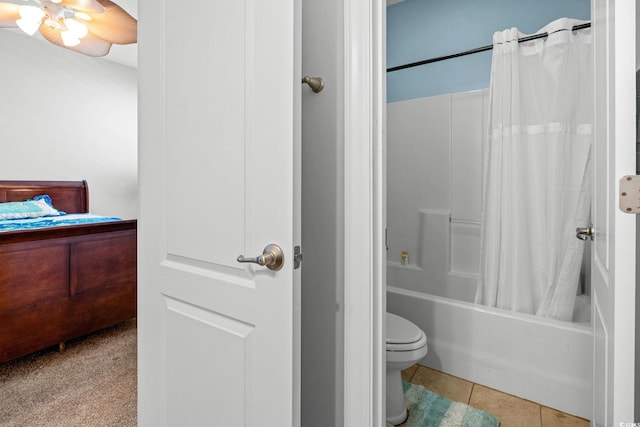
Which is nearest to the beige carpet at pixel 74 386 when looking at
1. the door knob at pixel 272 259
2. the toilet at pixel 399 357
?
the toilet at pixel 399 357

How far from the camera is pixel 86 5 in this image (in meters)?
2.11

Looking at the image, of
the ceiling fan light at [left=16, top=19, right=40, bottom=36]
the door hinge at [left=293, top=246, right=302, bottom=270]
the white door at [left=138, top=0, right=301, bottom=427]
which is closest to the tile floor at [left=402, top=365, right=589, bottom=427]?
the white door at [left=138, top=0, right=301, bottom=427]

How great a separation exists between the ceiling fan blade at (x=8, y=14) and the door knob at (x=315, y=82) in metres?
2.29

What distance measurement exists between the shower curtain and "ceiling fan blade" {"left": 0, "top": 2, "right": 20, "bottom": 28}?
295 cm

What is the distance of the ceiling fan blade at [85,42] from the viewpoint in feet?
8.15

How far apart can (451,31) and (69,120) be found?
389 centimetres

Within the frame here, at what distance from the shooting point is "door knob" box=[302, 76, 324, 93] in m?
1.05

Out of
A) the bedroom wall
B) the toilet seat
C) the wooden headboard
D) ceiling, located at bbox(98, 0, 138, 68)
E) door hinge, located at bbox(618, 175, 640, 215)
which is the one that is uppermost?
ceiling, located at bbox(98, 0, 138, 68)

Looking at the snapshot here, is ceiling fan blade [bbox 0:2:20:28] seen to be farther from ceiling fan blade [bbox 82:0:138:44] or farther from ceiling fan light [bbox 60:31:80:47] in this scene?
ceiling fan blade [bbox 82:0:138:44]

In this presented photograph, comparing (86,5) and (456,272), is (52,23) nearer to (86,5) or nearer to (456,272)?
(86,5)

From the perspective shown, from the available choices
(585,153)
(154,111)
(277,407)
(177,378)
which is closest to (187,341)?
(177,378)

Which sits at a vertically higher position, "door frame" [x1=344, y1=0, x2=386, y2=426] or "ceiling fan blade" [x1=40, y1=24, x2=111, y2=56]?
"ceiling fan blade" [x1=40, y1=24, x2=111, y2=56]

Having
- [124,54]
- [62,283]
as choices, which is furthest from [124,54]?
[62,283]

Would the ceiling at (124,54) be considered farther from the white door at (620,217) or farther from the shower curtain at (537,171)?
the white door at (620,217)
